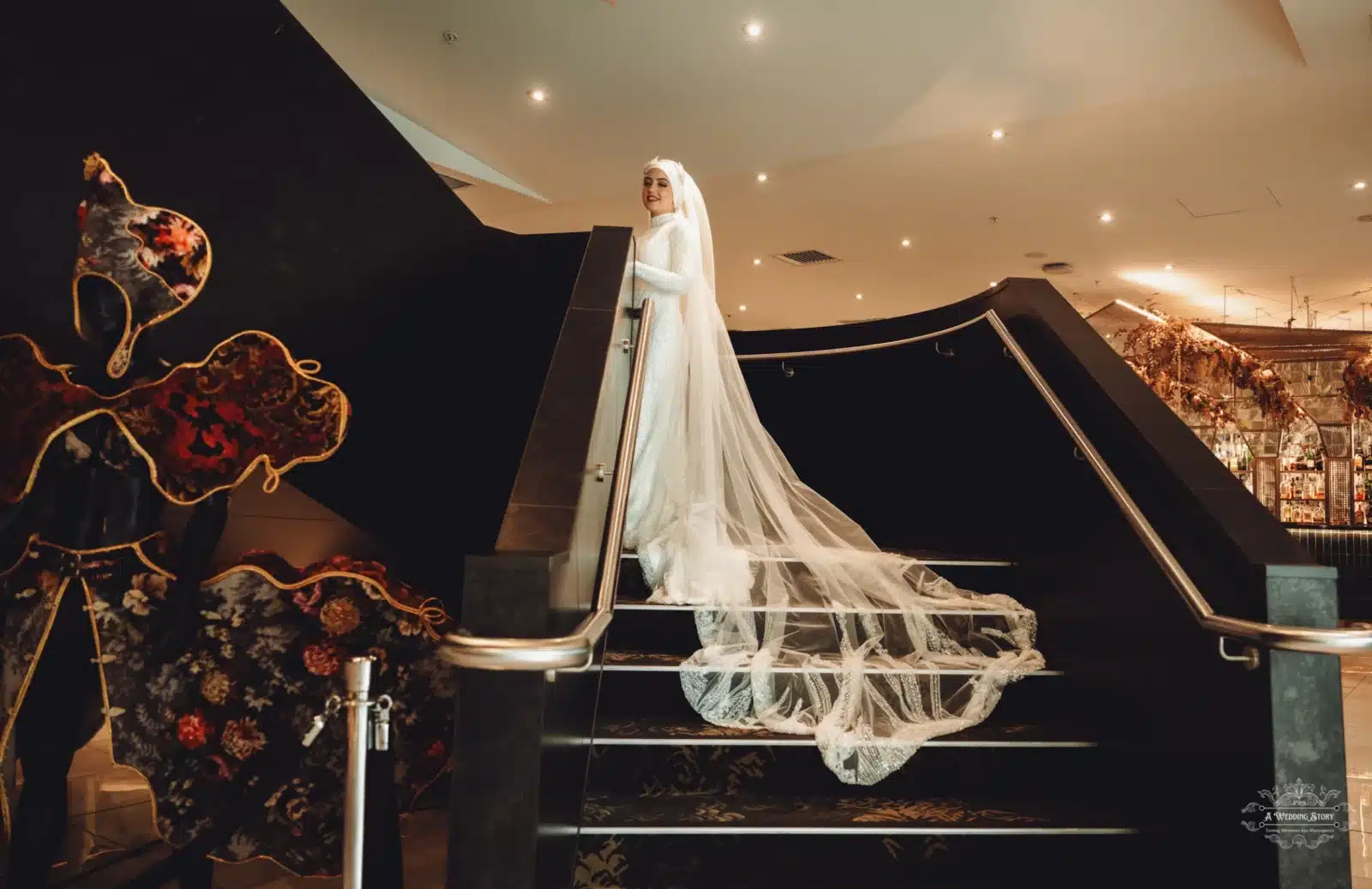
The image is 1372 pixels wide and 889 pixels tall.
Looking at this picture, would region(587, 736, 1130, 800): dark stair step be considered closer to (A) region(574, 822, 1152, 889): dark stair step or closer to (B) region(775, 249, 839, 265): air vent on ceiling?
(A) region(574, 822, 1152, 889): dark stair step

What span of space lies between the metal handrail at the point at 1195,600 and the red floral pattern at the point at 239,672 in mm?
2003

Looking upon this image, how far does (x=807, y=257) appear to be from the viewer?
1116 centimetres

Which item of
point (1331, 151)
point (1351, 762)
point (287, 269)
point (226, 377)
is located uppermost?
point (1331, 151)

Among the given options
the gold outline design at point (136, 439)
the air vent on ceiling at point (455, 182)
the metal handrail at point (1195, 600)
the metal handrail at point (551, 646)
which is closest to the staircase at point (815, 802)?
the metal handrail at point (551, 646)

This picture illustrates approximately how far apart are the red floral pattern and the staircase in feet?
2.19

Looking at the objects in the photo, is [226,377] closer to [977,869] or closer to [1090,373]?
[977,869]

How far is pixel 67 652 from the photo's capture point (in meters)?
2.57

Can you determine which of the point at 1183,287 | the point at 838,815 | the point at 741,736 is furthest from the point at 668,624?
the point at 1183,287

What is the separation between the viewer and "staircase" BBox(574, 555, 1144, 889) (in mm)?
2381

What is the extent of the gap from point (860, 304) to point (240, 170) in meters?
10.9

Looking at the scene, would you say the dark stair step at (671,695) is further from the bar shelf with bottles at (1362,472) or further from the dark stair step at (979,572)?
the bar shelf with bottles at (1362,472)

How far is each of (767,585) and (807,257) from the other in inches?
331

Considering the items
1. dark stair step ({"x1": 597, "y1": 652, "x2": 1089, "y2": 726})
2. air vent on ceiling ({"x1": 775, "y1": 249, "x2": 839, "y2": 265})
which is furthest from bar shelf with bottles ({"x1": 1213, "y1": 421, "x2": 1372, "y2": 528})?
dark stair step ({"x1": 597, "y1": 652, "x2": 1089, "y2": 726})

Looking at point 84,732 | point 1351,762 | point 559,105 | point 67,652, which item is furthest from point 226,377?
point 559,105
